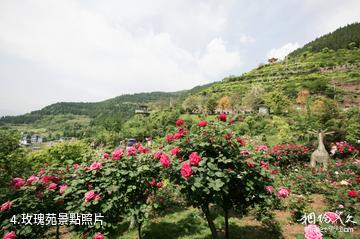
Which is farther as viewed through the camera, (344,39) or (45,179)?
(344,39)

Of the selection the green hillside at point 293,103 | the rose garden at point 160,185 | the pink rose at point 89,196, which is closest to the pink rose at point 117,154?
the rose garden at point 160,185

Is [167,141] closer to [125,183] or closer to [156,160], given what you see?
[156,160]

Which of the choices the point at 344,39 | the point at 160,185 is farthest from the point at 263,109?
the point at 344,39

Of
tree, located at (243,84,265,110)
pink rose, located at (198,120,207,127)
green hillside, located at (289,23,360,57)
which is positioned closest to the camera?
pink rose, located at (198,120,207,127)

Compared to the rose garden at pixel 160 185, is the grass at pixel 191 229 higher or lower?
lower

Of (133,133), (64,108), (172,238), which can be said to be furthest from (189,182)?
(64,108)

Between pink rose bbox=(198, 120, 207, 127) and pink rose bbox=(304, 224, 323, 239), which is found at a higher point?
pink rose bbox=(198, 120, 207, 127)

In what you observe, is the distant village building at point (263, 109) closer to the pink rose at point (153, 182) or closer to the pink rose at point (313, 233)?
the pink rose at point (153, 182)

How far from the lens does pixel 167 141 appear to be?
3.29m

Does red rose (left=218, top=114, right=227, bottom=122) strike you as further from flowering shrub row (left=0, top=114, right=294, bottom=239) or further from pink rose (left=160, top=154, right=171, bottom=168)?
pink rose (left=160, top=154, right=171, bottom=168)

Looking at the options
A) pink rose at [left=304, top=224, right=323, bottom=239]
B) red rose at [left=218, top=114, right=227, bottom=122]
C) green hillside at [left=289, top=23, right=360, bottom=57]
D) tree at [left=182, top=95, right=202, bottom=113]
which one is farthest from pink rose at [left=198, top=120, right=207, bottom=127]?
green hillside at [left=289, top=23, right=360, bottom=57]

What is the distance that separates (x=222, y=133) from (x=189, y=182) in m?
0.95

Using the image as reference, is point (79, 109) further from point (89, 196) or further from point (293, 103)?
point (89, 196)

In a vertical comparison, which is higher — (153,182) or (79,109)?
(79,109)
